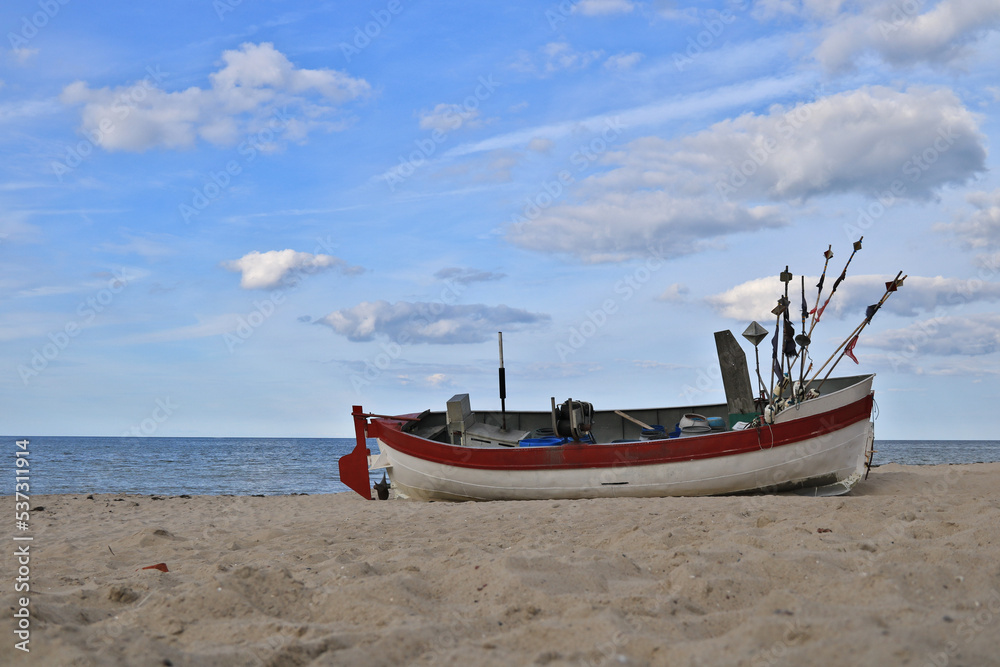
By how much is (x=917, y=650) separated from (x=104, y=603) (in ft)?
12.7

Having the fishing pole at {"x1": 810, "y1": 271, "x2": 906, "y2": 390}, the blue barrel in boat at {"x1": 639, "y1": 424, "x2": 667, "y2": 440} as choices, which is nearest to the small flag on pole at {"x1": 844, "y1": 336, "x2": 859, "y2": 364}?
the fishing pole at {"x1": 810, "y1": 271, "x2": 906, "y2": 390}

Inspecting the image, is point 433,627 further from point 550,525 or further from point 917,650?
point 550,525

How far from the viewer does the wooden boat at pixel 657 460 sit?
9.34m

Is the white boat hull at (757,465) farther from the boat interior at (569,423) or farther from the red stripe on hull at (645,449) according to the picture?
the boat interior at (569,423)

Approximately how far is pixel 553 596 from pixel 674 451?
22.1 feet

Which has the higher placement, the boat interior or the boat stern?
the boat interior

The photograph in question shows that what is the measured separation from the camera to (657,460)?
9.79 m

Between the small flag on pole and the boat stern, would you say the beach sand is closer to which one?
the small flag on pole

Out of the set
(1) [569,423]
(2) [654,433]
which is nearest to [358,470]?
(1) [569,423]

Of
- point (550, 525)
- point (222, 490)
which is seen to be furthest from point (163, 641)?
point (222, 490)

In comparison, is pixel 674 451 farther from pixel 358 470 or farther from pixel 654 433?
pixel 358 470

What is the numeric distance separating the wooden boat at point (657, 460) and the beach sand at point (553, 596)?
3.11m

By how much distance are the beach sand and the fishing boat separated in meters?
3.13

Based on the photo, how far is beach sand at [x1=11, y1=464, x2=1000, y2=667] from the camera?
2.63 metres
